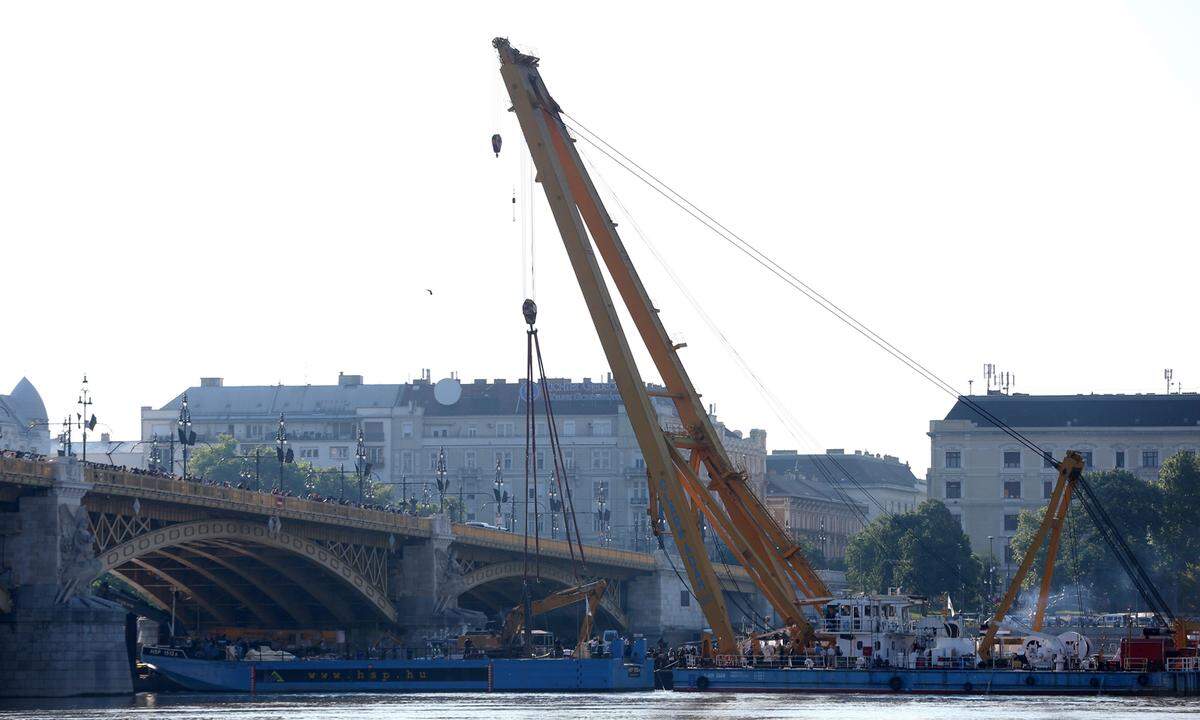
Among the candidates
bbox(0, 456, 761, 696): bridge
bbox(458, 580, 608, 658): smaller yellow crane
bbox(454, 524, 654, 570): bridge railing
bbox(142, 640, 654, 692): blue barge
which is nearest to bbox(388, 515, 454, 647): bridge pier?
bbox(0, 456, 761, 696): bridge

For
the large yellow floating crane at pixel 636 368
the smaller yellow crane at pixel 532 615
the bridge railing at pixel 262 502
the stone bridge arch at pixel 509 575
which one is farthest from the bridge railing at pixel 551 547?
the large yellow floating crane at pixel 636 368

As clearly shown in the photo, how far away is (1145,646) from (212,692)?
49.7 meters

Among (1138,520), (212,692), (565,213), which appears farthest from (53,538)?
→ (1138,520)

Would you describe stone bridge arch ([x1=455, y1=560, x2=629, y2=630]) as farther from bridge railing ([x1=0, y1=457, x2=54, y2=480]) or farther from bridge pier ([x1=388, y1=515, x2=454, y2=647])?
bridge railing ([x1=0, y1=457, x2=54, y2=480])

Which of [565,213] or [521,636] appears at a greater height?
[565,213]

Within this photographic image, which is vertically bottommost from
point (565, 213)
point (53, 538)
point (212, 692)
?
point (212, 692)

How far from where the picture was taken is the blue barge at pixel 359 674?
117750 mm

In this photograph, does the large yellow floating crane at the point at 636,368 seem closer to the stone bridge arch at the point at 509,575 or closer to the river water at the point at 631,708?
the river water at the point at 631,708

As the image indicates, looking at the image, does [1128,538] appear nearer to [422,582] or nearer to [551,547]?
[551,547]

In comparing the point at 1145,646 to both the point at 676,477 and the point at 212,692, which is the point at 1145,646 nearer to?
the point at 676,477

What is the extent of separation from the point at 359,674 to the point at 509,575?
3910 centimetres

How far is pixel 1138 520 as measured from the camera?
625 feet

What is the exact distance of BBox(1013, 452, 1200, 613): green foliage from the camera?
18788 centimetres

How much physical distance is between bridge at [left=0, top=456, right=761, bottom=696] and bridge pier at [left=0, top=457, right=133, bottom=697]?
0.31ft
